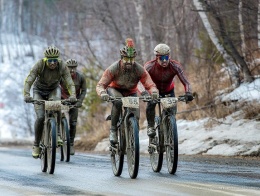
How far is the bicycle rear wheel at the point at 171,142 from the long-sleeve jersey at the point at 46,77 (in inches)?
84.7

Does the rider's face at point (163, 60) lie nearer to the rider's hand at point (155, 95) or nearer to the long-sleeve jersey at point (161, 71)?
the long-sleeve jersey at point (161, 71)

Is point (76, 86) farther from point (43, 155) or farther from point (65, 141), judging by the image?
point (43, 155)

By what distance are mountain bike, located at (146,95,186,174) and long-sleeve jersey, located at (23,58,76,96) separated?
1884 mm

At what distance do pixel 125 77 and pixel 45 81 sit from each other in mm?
2486

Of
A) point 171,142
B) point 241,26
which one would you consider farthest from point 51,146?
point 241,26

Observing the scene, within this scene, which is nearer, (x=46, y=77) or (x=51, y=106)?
(x=51, y=106)

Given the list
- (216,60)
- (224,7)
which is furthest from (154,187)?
(216,60)

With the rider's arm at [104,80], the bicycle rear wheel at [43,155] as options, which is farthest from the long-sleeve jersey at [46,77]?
the rider's arm at [104,80]

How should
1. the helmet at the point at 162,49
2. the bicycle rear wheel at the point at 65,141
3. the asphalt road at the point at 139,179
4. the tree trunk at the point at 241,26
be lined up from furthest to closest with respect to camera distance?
the tree trunk at the point at 241,26 < the bicycle rear wheel at the point at 65,141 < the helmet at the point at 162,49 < the asphalt road at the point at 139,179

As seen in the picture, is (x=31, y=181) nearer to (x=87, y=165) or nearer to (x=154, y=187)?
(x=154, y=187)

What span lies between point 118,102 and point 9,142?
23.1m

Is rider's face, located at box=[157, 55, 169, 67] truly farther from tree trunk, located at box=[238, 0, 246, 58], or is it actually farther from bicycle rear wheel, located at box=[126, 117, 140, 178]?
tree trunk, located at box=[238, 0, 246, 58]

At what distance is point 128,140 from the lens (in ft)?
51.2

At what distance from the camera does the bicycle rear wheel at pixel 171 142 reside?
616 inches
